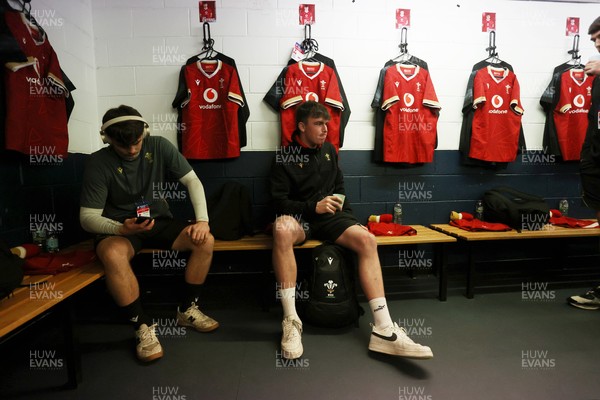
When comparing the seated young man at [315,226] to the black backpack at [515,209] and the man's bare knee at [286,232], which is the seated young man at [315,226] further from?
the black backpack at [515,209]

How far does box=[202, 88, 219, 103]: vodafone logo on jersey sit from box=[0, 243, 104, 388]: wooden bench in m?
1.42

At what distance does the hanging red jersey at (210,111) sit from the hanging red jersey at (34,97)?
783 mm

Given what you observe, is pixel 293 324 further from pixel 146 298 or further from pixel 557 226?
pixel 557 226

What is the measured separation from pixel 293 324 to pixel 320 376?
0.30 meters

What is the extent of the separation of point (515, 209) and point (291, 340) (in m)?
1.95

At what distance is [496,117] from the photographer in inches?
111

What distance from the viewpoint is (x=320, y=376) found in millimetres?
1605

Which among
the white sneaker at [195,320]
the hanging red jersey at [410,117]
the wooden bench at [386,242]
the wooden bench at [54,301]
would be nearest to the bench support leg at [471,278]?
the wooden bench at [386,242]

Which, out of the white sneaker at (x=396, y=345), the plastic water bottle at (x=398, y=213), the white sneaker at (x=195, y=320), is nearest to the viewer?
the white sneaker at (x=396, y=345)

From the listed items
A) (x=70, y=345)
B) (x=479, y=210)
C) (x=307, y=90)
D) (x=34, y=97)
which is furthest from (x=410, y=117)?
(x=70, y=345)

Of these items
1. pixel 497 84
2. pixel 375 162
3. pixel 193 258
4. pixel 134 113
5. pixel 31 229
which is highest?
pixel 497 84

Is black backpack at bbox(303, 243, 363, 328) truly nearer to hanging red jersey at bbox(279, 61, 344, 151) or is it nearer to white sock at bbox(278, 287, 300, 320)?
white sock at bbox(278, 287, 300, 320)

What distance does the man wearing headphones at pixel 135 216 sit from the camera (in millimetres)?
1758

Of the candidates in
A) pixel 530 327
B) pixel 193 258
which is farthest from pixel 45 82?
pixel 530 327
